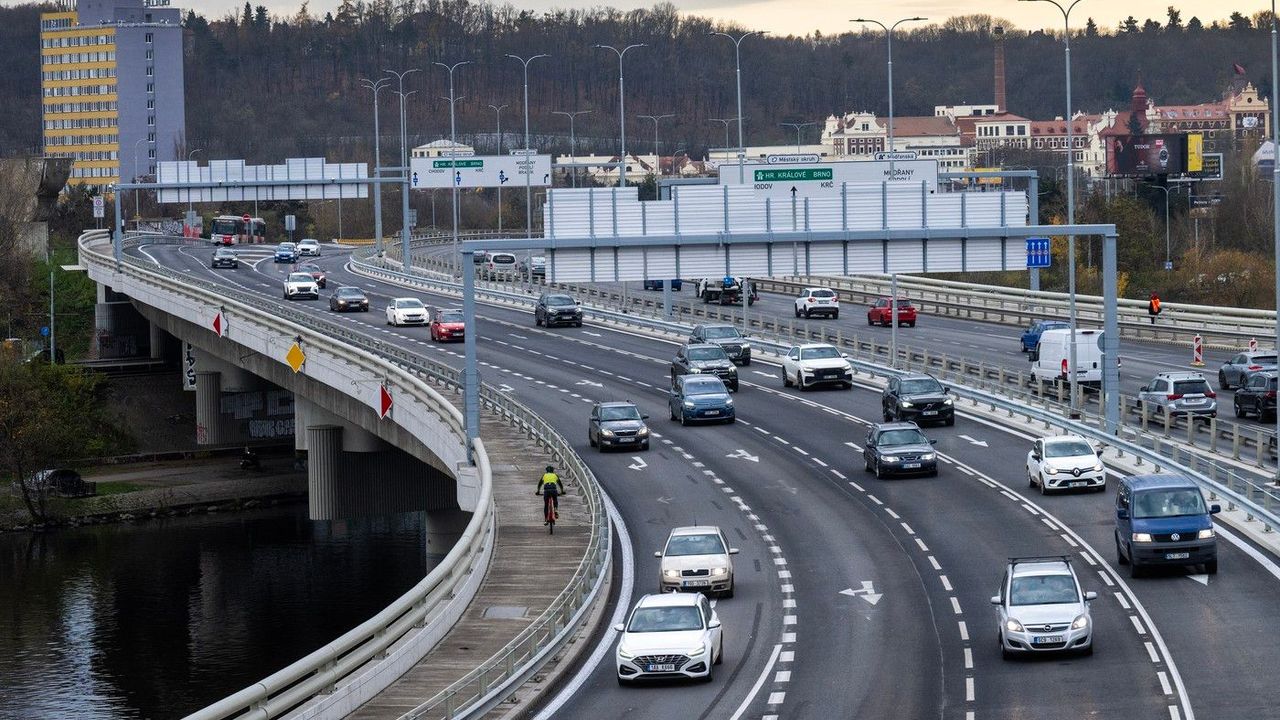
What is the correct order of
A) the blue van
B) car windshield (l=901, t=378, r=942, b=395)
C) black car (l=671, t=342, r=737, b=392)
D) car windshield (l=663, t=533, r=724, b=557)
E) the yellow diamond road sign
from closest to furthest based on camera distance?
1. the blue van
2. car windshield (l=663, t=533, r=724, b=557)
3. car windshield (l=901, t=378, r=942, b=395)
4. the yellow diamond road sign
5. black car (l=671, t=342, r=737, b=392)

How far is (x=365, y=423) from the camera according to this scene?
54938 millimetres

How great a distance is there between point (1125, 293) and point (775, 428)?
59.3m

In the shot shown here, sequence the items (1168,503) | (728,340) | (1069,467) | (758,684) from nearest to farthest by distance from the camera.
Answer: (758,684)
(1168,503)
(1069,467)
(728,340)

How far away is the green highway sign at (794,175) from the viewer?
2539 inches

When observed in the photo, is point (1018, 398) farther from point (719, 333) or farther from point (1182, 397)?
point (719, 333)

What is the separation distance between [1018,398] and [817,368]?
7.82 meters

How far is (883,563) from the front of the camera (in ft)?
113

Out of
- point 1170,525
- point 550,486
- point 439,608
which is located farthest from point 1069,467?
point 439,608

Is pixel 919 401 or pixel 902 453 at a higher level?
pixel 919 401

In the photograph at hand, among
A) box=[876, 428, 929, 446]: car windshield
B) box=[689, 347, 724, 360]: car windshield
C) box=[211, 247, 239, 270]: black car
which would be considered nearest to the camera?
box=[876, 428, 929, 446]: car windshield

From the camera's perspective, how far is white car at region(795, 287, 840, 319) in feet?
285

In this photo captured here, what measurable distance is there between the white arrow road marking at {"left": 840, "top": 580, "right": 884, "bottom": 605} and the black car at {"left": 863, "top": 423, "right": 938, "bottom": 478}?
36.4 ft

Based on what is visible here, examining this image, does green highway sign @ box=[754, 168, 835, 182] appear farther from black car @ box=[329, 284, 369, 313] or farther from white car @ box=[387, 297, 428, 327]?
black car @ box=[329, 284, 369, 313]

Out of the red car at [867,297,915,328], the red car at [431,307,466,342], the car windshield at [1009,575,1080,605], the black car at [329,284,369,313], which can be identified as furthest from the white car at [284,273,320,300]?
the car windshield at [1009,575,1080,605]
